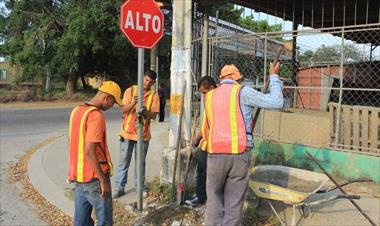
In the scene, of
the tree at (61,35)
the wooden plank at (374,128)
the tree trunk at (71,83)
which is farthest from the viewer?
the tree trunk at (71,83)

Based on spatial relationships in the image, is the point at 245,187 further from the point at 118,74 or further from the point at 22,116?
the point at 118,74

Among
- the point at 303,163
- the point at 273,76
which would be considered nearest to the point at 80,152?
the point at 273,76

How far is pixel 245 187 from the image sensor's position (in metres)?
4.21

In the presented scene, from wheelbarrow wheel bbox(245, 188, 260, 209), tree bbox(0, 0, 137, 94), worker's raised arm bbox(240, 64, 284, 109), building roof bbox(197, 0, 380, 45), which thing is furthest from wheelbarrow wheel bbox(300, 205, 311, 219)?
tree bbox(0, 0, 137, 94)

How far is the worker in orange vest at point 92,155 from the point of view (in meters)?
3.87

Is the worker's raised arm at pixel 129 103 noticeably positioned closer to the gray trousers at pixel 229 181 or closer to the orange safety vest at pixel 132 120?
the orange safety vest at pixel 132 120

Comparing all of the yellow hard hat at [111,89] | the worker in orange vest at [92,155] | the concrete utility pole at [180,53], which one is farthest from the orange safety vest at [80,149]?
the concrete utility pole at [180,53]

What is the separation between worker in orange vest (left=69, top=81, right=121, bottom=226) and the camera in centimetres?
387

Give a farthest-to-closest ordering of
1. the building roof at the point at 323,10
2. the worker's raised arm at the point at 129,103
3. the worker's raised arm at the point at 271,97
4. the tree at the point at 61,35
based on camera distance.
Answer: the tree at the point at 61,35, the building roof at the point at 323,10, the worker's raised arm at the point at 129,103, the worker's raised arm at the point at 271,97

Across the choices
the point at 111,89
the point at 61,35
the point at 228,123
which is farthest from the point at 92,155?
the point at 61,35

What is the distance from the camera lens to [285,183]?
4.86 metres

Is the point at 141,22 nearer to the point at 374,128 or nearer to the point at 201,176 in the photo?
the point at 201,176

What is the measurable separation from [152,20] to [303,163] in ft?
12.2

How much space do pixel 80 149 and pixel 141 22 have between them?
199cm
